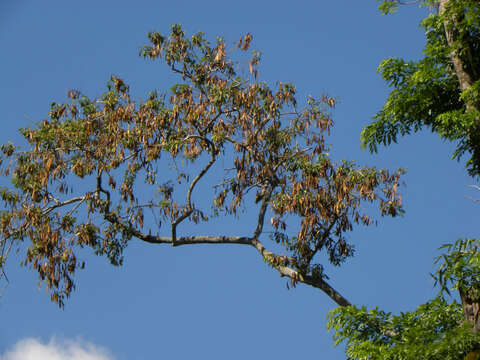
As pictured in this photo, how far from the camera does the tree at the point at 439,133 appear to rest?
980cm

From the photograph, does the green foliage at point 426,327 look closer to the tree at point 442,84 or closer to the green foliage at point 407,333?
the green foliage at point 407,333

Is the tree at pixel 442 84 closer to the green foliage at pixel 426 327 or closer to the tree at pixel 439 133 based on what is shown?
the tree at pixel 439 133

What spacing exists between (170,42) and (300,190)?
4.62 metres

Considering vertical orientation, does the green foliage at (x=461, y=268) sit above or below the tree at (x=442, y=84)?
below

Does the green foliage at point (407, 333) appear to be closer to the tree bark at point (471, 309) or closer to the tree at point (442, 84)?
the tree bark at point (471, 309)

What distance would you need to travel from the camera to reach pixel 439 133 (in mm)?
11594

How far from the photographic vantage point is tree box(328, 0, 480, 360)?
386 inches

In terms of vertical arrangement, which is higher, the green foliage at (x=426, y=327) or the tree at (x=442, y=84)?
the tree at (x=442, y=84)

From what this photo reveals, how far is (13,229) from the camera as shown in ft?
46.9

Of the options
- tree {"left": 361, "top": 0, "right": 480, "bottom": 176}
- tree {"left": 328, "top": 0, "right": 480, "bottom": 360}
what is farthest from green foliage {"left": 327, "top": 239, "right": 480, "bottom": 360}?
tree {"left": 361, "top": 0, "right": 480, "bottom": 176}

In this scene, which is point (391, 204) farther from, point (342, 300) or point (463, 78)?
point (463, 78)

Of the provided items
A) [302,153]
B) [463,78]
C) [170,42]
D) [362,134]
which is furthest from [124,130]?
[463,78]

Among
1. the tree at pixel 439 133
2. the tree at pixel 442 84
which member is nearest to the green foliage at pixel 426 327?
the tree at pixel 439 133

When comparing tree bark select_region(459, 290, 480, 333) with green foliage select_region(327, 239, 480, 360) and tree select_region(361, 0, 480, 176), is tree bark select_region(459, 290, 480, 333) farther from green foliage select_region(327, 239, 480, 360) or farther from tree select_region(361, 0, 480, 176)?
tree select_region(361, 0, 480, 176)
